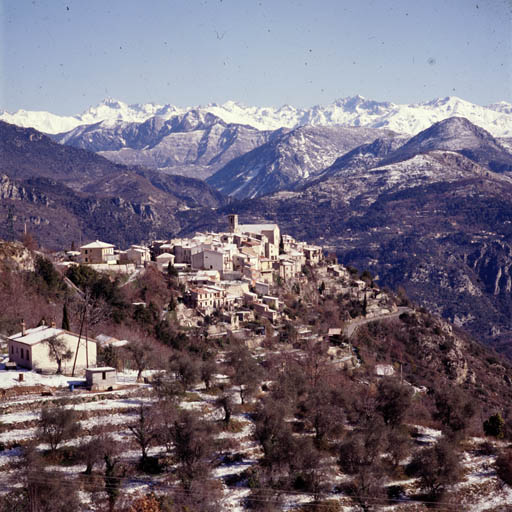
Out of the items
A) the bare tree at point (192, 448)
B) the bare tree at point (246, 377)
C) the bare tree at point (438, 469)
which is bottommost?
the bare tree at point (438, 469)

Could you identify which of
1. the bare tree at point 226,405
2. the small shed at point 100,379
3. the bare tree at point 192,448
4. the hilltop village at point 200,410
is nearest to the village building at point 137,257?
the hilltop village at point 200,410

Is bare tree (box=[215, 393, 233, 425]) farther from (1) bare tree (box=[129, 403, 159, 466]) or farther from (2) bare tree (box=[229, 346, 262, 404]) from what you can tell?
(1) bare tree (box=[129, 403, 159, 466])

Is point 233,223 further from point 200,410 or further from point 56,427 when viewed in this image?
point 56,427

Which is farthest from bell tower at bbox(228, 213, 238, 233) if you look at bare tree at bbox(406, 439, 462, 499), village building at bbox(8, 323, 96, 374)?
bare tree at bbox(406, 439, 462, 499)

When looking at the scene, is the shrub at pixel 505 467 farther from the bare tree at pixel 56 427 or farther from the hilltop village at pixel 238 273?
the hilltop village at pixel 238 273

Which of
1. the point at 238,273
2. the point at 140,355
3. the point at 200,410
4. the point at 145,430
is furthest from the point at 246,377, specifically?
the point at 238,273

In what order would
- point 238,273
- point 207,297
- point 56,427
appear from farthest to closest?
point 238,273
point 207,297
point 56,427
